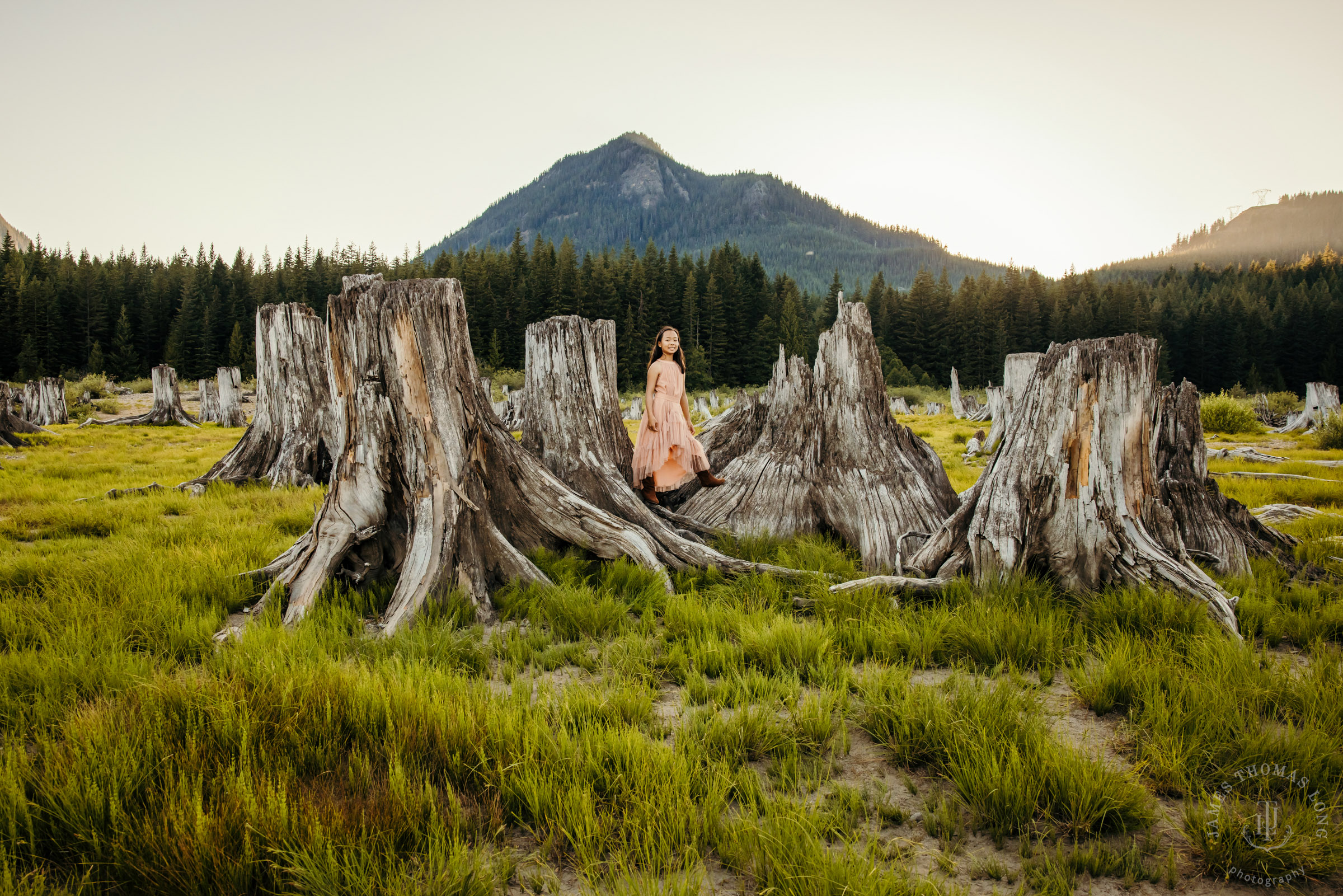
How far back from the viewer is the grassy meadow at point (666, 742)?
5.83 ft

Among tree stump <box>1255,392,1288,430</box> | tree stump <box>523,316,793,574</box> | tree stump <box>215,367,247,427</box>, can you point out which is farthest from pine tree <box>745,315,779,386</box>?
tree stump <box>523,316,793,574</box>

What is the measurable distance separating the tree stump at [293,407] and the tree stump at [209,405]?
15030 millimetres

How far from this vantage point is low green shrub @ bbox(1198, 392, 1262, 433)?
14.8 metres

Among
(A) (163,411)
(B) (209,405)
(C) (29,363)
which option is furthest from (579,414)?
(C) (29,363)

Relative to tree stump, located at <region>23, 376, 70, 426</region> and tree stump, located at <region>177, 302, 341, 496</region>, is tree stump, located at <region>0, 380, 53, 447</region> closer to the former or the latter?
tree stump, located at <region>23, 376, 70, 426</region>

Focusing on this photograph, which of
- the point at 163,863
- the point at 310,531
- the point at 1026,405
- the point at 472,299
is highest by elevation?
the point at 472,299

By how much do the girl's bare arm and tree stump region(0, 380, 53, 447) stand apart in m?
14.2

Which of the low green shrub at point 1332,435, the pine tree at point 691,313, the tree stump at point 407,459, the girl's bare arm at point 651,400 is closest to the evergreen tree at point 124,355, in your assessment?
the pine tree at point 691,313

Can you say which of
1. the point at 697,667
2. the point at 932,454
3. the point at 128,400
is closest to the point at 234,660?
the point at 697,667

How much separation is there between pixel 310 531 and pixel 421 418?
3.46 ft

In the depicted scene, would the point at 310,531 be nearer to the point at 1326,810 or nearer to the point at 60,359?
the point at 1326,810

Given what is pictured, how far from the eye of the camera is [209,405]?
2098 cm

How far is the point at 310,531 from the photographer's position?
162 inches

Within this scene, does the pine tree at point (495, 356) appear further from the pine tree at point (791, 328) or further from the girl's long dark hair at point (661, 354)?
the girl's long dark hair at point (661, 354)
